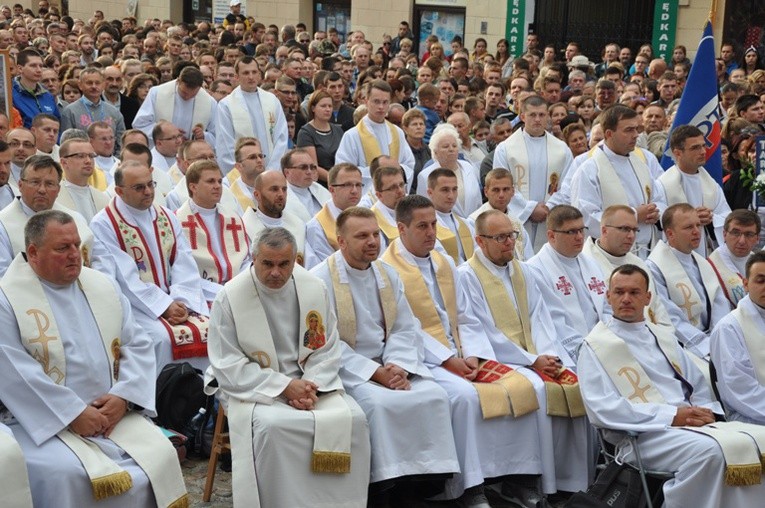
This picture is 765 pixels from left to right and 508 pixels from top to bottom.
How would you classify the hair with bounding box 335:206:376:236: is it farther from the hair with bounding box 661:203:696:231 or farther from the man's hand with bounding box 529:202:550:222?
the man's hand with bounding box 529:202:550:222

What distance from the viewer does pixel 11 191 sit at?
8.38m

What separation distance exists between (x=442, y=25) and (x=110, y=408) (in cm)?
1872

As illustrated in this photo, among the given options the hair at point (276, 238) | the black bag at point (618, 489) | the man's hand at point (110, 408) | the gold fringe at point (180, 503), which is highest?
the hair at point (276, 238)

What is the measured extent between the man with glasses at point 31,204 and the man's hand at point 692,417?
369cm

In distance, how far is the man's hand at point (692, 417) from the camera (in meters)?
6.58

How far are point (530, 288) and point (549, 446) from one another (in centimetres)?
111

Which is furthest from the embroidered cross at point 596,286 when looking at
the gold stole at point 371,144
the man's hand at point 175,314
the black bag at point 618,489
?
the gold stole at point 371,144

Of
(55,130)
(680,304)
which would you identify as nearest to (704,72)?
(680,304)

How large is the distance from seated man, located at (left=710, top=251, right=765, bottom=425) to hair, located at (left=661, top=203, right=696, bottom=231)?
124 centimetres

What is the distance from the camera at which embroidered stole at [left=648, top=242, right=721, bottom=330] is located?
823 cm

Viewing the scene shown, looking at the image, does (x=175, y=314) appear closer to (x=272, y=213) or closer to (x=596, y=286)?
(x=272, y=213)

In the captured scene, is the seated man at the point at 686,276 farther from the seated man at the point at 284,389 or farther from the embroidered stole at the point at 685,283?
the seated man at the point at 284,389

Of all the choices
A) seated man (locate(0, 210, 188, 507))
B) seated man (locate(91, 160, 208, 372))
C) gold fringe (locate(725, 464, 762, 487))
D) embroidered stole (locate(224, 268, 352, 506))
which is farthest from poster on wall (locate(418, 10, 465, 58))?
seated man (locate(0, 210, 188, 507))

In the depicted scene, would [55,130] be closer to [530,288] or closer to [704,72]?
[530,288]
